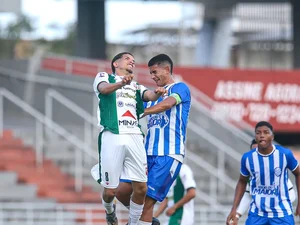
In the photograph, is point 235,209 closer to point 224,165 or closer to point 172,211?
point 172,211

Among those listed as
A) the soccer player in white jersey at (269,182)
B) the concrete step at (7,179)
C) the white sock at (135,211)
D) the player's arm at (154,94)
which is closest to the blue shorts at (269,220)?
the soccer player in white jersey at (269,182)

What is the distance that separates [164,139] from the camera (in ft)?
37.7

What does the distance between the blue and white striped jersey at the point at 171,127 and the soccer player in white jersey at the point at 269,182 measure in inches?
41.6

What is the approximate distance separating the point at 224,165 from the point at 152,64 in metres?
12.5

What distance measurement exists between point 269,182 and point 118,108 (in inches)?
90.2

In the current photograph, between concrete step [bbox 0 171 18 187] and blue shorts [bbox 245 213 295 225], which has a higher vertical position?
blue shorts [bbox 245 213 295 225]

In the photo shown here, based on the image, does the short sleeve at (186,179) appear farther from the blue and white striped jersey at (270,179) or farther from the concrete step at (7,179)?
the concrete step at (7,179)

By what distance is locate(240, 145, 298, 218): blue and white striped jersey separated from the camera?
39.8 ft

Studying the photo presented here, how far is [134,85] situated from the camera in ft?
A: 37.0

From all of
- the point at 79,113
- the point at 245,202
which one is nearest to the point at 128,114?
the point at 245,202

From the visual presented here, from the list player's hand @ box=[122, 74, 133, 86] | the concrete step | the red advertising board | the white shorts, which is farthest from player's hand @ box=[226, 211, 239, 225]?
the red advertising board

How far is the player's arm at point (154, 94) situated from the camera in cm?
1088

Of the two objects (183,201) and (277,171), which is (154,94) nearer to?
(277,171)

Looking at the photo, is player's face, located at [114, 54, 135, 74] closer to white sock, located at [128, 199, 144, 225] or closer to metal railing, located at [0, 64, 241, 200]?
white sock, located at [128, 199, 144, 225]
